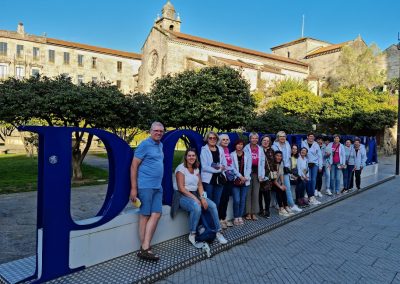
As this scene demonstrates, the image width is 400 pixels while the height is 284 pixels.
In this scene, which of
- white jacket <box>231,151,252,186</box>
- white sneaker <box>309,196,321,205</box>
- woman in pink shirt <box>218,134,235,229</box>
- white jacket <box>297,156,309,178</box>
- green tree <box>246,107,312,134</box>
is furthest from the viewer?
green tree <box>246,107,312,134</box>

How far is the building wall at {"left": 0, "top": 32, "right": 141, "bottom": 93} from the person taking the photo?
51.3 m

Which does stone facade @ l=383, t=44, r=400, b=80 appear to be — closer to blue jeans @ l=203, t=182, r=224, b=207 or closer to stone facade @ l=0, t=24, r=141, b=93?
stone facade @ l=0, t=24, r=141, b=93

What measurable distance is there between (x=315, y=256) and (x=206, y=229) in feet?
5.74

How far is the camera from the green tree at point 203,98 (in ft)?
59.9

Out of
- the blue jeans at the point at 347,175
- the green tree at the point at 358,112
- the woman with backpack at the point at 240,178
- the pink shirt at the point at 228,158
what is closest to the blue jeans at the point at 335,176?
the blue jeans at the point at 347,175

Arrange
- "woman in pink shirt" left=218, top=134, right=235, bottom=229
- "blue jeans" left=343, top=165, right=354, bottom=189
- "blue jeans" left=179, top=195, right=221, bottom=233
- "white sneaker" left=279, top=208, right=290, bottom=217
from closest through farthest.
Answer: "blue jeans" left=179, top=195, right=221, bottom=233 < "woman in pink shirt" left=218, top=134, right=235, bottom=229 < "white sneaker" left=279, top=208, right=290, bottom=217 < "blue jeans" left=343, top=165, right=354, bottom=189

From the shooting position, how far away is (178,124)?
19.6 meters

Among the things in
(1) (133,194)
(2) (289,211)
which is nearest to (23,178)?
(1) (133,194)

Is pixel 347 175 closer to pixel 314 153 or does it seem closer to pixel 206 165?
pixel 314 153

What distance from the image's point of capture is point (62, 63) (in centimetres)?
5534

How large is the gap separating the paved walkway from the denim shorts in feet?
3.01

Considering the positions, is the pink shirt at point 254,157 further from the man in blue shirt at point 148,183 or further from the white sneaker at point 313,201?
the white sneaker at point 313,201

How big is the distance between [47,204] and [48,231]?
311mm

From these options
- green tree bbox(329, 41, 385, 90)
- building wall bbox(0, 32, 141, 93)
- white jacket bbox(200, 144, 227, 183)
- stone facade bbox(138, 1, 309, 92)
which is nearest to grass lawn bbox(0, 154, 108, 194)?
white jacket bbox(200, 144, 227, 183)
